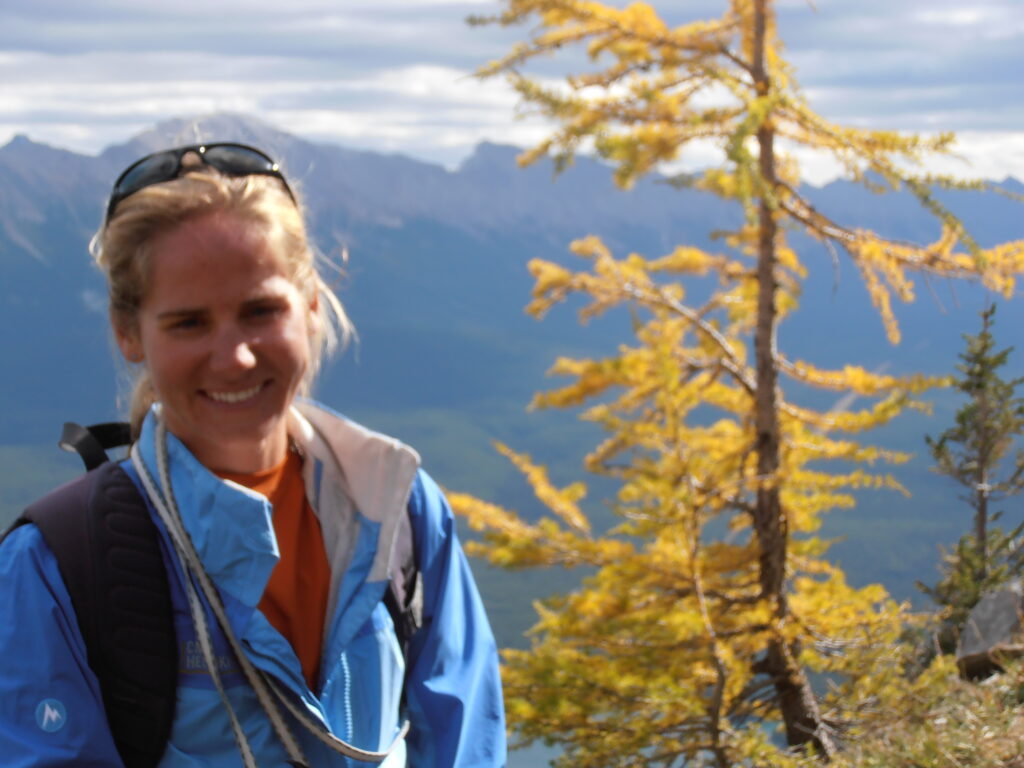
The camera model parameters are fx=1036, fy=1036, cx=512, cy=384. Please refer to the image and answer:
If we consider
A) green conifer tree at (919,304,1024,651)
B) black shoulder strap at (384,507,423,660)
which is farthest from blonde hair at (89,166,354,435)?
green conifer tree at (919,304,1024,651)

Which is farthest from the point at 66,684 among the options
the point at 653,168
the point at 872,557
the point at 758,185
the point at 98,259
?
the point at 872,557

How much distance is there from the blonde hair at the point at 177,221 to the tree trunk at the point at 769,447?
841 centimetres

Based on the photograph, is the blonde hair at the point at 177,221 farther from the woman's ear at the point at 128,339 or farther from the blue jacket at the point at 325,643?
the blue jacket at the point at 325,643

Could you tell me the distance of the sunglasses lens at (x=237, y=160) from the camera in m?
2.06

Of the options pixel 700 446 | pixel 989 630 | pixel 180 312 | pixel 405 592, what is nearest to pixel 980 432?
pixel 700 446

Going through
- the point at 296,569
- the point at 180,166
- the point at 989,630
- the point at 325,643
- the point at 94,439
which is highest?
the point at 180,166

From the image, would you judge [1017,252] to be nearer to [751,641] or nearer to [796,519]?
[796,519]

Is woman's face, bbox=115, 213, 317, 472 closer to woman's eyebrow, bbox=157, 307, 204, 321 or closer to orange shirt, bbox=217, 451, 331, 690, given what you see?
woman's eyebrow, bbox=157, 307, 204, 321

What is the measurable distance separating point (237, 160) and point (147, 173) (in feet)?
0.61

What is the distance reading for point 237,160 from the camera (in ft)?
6.88

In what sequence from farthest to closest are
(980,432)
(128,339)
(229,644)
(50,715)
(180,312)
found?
(980,432), (128,339), (180,312), (229,644), (50,715)

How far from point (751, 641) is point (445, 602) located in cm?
823

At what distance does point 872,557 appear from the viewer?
161 meters

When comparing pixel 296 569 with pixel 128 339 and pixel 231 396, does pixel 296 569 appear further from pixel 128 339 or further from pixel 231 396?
pixel 128 339
